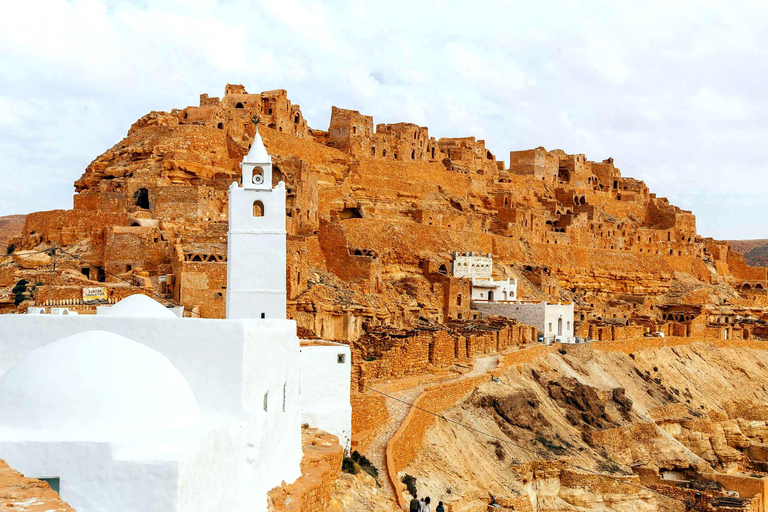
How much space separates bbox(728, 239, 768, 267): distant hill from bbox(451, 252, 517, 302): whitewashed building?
244 ft

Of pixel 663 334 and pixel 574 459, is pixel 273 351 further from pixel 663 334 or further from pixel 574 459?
pixel 663 334

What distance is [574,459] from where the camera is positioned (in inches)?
900

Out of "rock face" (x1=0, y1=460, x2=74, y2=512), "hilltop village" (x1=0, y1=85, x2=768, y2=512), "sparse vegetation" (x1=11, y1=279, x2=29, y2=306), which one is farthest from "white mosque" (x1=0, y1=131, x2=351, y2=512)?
"sparse vegetation" (x1=11, y1=279, x2=29, y2=306)

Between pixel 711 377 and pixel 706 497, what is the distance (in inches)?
647

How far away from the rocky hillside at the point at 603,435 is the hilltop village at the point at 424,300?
9 centimetres

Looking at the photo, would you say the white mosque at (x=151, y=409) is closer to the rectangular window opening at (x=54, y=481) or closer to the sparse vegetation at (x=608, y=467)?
the rectangular window opening at (x=54, y=481)

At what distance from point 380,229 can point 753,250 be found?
92356 mm

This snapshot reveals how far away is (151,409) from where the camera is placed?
8945 mm

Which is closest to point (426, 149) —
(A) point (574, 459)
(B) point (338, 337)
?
(B) point (338, 337)

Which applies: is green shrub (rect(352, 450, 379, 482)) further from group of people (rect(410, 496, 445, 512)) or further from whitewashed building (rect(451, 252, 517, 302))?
whitewashed building (rect(451, 252, 517, 302))

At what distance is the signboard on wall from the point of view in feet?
69.9

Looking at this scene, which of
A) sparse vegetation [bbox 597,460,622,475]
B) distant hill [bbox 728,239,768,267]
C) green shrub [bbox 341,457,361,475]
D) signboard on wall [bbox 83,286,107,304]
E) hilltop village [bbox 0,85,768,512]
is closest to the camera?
green shrub [bbox 341,457,361,475]

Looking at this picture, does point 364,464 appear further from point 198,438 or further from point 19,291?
point 19,291

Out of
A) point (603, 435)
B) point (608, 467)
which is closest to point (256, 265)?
point (608, 467)
